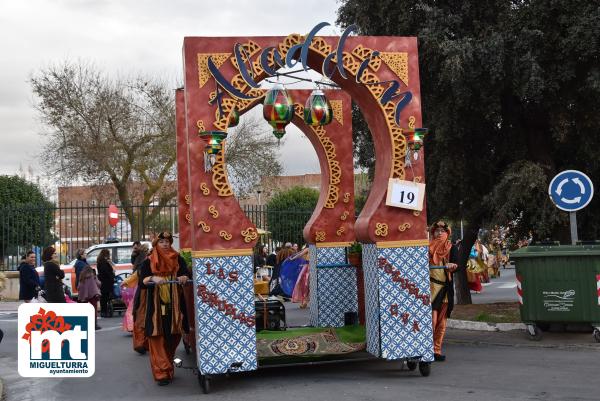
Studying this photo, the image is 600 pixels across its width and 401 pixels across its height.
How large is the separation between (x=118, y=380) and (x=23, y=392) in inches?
45.2

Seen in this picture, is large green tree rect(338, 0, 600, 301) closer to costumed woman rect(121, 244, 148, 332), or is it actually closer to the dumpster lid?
the dumpster lid

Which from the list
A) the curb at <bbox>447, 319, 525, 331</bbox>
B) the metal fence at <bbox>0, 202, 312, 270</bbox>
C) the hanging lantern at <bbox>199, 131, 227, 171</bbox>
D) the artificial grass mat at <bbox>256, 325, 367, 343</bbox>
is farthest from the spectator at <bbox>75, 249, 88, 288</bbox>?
the hanging lantern at <bbox>199, 131, 227, 171</bbox>

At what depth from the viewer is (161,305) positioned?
31.6ft

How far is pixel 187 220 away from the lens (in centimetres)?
1270

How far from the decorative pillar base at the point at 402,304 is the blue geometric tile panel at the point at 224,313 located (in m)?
1.58

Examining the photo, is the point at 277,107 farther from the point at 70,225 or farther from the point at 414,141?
the point at 70,225

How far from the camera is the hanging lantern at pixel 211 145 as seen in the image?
354 inches

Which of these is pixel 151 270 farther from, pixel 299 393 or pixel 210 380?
pixel 299 393

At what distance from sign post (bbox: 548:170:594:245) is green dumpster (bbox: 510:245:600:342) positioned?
0.72 m

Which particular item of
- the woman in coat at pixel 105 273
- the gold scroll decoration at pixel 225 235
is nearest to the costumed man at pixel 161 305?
the gold scroll decoration at pixel 225 235

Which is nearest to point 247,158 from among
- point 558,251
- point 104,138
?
point 104,138

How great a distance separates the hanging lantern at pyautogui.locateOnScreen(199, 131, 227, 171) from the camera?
9.00 meters

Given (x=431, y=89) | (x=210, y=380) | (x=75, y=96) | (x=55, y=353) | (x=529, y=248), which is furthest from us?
(x=75, y=96)

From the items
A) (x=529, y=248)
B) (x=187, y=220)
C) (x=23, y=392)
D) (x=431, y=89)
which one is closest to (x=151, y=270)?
(x=23, y=392)
